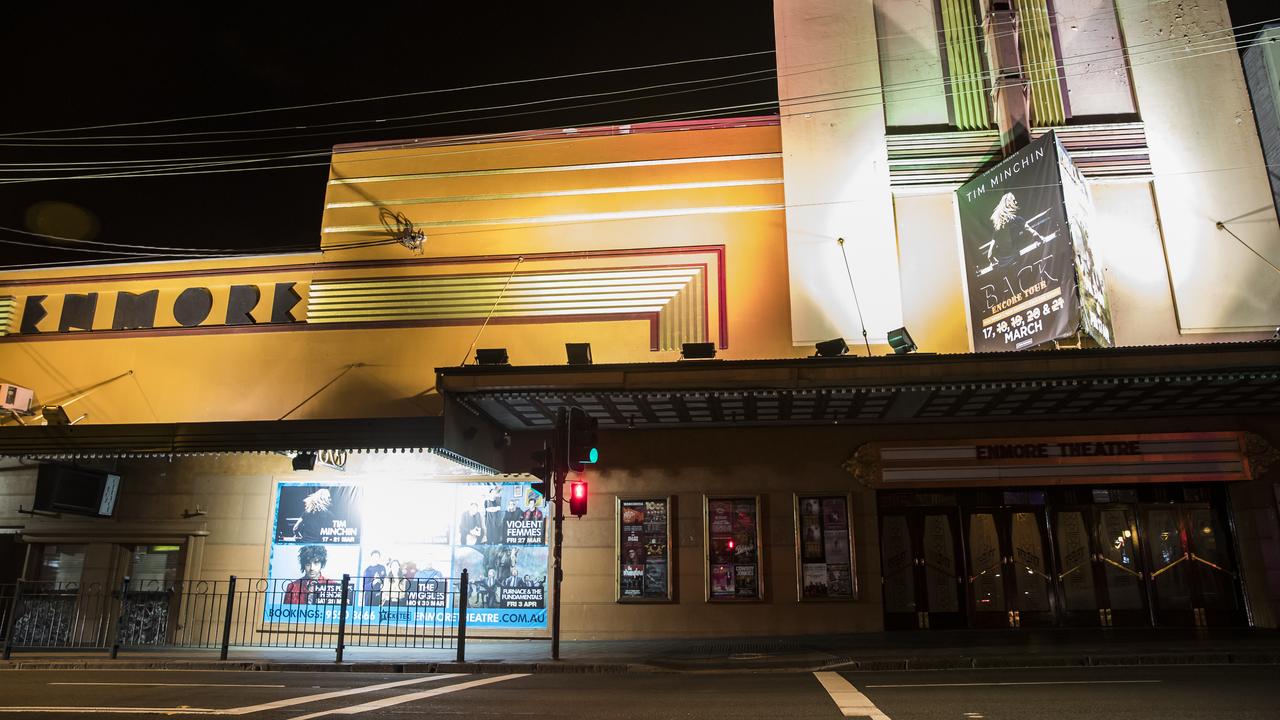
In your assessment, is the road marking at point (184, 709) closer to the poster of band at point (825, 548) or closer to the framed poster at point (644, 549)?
the framed poster at point (644, 549)

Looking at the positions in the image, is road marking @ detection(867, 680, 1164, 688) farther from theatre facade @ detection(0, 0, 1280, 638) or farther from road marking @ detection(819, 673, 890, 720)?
theatre facade @ detection(0, 0, 1280, 638)

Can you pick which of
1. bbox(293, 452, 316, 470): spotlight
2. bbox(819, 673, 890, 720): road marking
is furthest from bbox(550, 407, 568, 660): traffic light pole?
bbox(293, 452, 316, 470): spotlight

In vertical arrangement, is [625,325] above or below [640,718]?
above

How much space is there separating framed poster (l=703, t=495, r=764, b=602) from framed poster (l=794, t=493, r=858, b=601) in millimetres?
848

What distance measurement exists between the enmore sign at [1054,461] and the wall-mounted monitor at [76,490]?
1615 cm

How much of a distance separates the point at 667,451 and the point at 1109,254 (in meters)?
10.1

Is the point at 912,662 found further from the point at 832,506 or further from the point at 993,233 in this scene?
the point at 993,233

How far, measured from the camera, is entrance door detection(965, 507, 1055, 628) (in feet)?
52.9

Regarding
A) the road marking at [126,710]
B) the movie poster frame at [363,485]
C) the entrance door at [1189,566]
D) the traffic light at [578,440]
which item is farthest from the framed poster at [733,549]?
the road marking at [126,710]

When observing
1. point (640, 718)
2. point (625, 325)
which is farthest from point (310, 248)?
point (640, 718)

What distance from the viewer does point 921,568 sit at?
16438 millimetres

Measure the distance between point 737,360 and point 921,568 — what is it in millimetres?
→ 6140

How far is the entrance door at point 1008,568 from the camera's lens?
52.9ft

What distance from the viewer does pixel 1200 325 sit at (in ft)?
52.1
